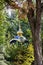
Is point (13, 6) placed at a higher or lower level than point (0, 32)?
higher

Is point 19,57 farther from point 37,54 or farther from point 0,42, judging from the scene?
point 37,54

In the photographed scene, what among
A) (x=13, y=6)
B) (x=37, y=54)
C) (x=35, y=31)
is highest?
(x=13, y=6)

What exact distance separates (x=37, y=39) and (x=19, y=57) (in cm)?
267

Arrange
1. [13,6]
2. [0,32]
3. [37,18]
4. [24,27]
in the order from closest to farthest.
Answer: [13,6] < [37,18] < [0,32] < [24,27]

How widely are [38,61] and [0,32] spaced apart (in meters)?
3.87

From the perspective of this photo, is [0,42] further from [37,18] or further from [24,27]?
[24,27]

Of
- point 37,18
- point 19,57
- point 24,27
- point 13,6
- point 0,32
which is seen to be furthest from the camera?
point 24,27

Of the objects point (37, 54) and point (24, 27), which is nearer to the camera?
point (37, 54)

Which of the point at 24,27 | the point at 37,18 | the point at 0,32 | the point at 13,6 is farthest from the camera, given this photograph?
the point at 24,27

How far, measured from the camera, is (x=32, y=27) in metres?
8.68

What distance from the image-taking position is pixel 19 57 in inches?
435

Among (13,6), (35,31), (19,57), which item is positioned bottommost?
(19,57)

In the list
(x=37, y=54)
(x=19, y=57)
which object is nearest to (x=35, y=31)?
(x=37, y=54)

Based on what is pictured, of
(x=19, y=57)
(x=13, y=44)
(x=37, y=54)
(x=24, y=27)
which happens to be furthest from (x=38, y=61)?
(x=24, y=27)
